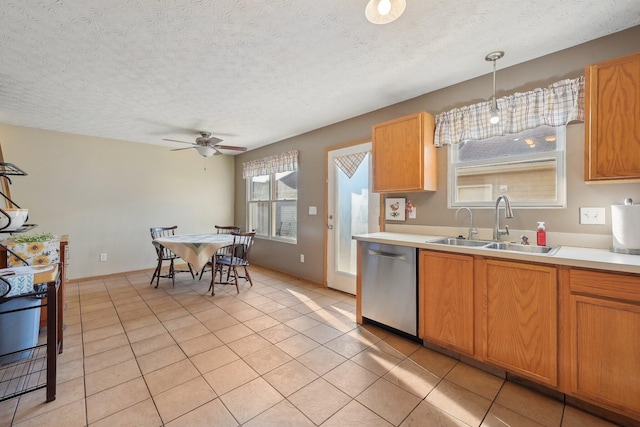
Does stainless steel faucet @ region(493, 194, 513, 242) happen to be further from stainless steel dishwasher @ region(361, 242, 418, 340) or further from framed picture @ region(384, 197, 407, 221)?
framed picture @ region(384, 197, 407, 221)

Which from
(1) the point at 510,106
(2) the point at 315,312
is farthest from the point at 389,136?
(2) the point at 315,312

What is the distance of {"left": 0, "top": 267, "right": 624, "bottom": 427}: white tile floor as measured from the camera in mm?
1512

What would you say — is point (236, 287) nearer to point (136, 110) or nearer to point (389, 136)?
point (136, 110)

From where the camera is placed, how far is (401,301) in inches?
92.7

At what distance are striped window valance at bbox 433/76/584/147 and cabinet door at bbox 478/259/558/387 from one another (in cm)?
115

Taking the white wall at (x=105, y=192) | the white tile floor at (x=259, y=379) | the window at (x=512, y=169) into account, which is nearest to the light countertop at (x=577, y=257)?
the window at (x=512, y=169)

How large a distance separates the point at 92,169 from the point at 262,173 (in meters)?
2.63

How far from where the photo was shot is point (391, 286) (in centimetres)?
242

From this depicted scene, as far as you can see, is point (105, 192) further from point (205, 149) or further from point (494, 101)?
point (494, 101)

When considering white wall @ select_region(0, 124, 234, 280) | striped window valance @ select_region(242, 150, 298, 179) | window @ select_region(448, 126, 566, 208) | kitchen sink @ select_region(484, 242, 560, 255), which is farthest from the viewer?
striped window valance @ select_region(242, 150, 298, 179)

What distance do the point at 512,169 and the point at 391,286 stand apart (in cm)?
144

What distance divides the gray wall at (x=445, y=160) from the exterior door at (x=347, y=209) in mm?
169

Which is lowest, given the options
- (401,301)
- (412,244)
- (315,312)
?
(315,312)

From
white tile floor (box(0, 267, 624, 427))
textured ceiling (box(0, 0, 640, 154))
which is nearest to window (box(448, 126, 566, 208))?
textured ceiling (box(0, 0, 640, 154))
